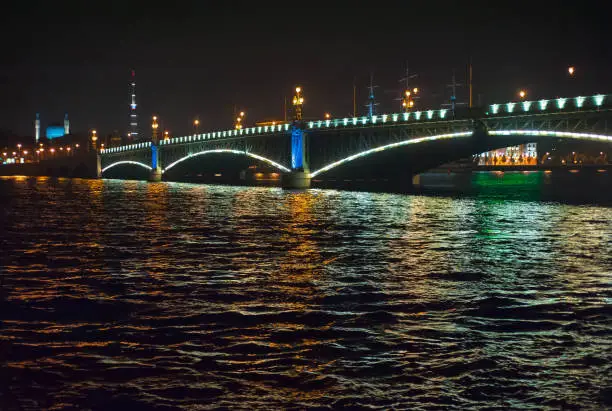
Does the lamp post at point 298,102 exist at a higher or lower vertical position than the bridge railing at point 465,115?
higher

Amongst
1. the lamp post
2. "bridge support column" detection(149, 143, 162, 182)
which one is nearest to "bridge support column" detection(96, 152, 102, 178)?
"bridge support column" detection(149, 143, 162, 182)

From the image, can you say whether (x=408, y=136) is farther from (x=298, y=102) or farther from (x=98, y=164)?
(x=98, y=164)

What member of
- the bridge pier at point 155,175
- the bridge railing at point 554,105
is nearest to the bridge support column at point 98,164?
the bridge pier at point 155,175

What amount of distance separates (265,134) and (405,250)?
236ft

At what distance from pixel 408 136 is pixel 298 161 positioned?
1911 cm

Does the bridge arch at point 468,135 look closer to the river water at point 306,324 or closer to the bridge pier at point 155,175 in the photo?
the river water at point 306,324

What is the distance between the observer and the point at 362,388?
8805mm

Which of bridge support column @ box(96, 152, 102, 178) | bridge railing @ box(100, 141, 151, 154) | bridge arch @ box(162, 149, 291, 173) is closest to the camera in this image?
bridge arch @ box(162, 149, 291, 173)

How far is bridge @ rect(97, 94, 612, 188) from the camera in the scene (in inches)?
2249

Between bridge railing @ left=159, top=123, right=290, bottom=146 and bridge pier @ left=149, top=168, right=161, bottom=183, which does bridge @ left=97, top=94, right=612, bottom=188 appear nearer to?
bridge railing @ left=159, top=123, right=290, bottom=146

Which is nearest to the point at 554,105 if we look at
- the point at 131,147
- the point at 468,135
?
the point at 468,135

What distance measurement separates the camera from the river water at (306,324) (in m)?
8.72

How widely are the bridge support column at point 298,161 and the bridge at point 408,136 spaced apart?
11 cm

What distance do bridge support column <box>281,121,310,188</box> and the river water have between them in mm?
60959
